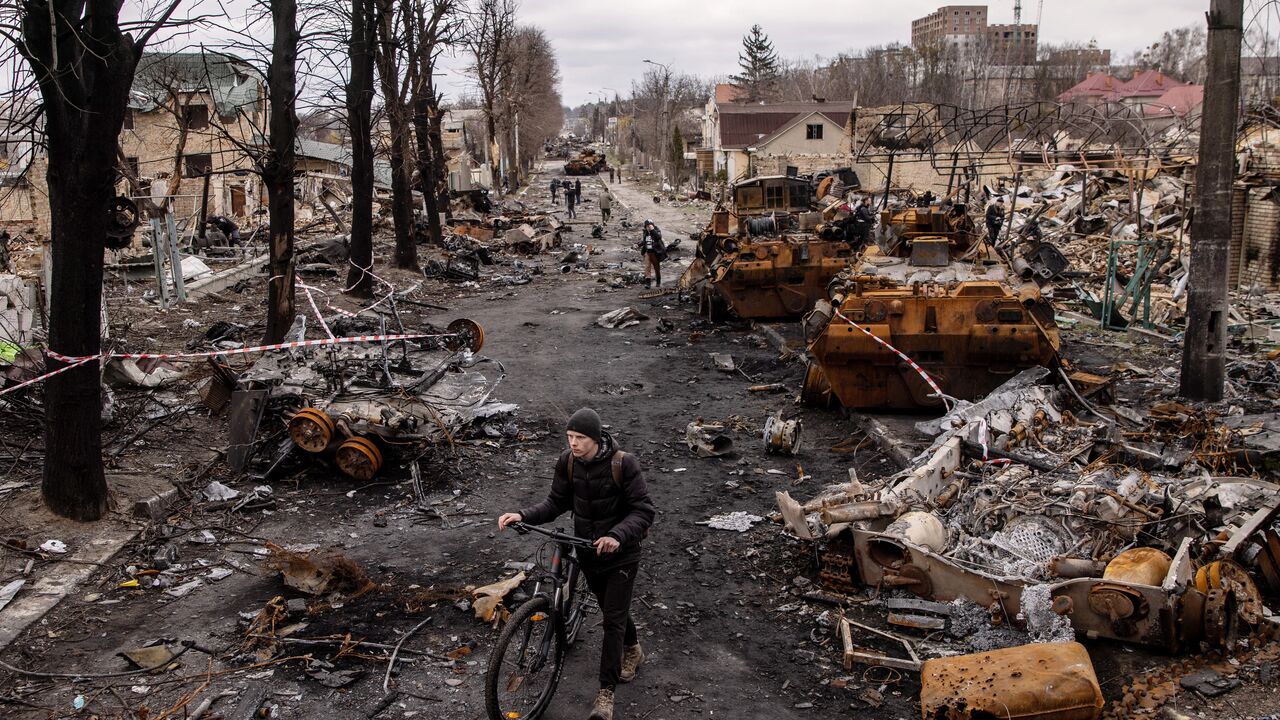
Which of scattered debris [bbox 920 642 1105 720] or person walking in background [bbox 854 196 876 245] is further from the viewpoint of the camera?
person walking in background [bbox 854 196 876 245]

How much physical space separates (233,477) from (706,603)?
476 cm

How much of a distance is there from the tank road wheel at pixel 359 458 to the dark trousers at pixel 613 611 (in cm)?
402

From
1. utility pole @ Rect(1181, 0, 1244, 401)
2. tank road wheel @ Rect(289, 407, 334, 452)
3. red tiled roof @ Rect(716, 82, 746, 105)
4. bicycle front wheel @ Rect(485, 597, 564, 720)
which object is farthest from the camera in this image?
red tiled roof @ Rect(716, 82, 746, 105)

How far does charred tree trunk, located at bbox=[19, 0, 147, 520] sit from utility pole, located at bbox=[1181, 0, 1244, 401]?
9.53m

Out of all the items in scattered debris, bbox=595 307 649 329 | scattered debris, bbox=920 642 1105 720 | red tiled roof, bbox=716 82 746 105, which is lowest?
scattered debris, bbox=920 642 1105 720

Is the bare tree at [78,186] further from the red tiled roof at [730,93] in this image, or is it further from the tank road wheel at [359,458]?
the red tiled roof at [730,93]

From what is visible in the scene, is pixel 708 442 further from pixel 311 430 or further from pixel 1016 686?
pixel 1016 686

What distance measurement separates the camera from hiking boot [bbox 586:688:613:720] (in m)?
4.83

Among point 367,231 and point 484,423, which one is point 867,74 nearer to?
point 367,231

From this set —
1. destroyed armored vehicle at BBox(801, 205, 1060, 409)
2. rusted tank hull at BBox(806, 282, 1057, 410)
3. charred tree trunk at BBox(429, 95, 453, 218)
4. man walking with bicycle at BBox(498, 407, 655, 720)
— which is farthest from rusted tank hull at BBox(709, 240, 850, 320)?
charred tree trunk at BBox(429, 95, 453, 218)

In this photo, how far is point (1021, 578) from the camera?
18.7ft

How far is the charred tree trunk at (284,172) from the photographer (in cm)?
1227

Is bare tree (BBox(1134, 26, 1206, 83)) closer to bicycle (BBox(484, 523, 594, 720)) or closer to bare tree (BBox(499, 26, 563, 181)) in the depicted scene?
bare tree (BBox(499, 26, 563, 181))

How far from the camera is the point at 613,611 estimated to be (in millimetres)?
5000
